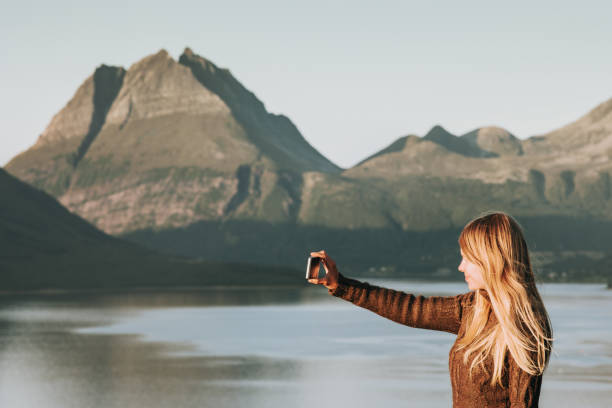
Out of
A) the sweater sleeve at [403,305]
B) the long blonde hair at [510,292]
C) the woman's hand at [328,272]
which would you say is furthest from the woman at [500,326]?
the woman's hand at [328,272]

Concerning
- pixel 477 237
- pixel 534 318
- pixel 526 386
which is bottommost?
pixel 526 386

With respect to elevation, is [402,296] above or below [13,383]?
above

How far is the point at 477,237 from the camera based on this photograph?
5836 mm

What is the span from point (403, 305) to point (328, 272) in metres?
0.56

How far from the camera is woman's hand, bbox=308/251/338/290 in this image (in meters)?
6.26

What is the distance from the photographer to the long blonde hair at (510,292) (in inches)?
227

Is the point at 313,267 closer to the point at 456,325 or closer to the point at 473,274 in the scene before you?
the point at 456,325

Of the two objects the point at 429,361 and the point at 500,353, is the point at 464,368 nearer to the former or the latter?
the point at 500,353

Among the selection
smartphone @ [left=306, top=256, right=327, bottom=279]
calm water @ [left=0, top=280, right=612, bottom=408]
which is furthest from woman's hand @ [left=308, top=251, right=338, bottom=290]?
calm water @ [left=0, top=280, right=612, bottom=408]

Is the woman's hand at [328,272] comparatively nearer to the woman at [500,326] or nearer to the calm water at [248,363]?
the woman at [500,326]

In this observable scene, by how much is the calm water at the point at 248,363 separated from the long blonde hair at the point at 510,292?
105 ft

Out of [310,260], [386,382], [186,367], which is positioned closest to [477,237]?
[310,260]

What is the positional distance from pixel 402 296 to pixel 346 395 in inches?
A: 1375

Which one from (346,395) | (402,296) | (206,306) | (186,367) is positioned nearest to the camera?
(402,296)
